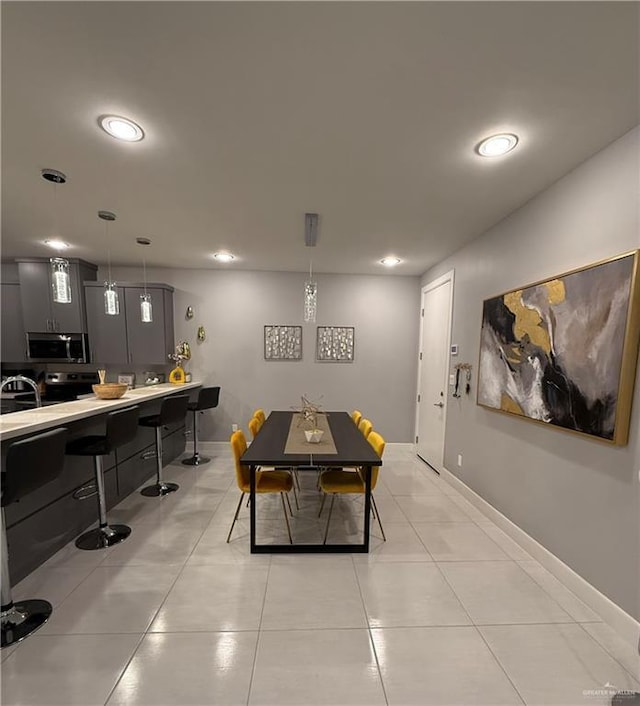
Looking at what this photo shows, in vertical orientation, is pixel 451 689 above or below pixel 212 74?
below

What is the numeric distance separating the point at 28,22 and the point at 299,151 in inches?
46.1

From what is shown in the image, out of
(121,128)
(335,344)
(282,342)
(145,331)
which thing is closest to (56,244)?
(145,331)

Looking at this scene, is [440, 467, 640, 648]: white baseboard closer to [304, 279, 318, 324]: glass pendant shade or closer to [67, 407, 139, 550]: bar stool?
[304, 279, 318, 324]: glass pendant shade

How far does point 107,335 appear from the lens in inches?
162

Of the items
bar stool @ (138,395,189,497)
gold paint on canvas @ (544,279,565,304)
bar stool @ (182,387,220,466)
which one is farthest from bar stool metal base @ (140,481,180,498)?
gold paint on canvas @ (544,279,565,304)

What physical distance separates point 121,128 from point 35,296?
357 cm

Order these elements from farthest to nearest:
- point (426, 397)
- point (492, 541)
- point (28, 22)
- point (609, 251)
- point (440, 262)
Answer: point (426, 397), point (440, 262), point (492, 541), point (609, 251), point (28, 22)

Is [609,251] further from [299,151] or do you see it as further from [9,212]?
[9,212]

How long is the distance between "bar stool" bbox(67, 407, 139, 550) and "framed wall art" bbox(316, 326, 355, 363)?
2.70m

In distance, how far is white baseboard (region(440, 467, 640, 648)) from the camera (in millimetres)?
1554

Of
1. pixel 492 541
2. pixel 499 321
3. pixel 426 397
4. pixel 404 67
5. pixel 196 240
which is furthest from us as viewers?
pixel 426 397

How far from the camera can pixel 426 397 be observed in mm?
4238

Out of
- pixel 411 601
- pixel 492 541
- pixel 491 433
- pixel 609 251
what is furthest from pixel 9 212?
pixel 492 541

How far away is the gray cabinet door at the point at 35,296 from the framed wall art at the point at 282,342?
289cm
